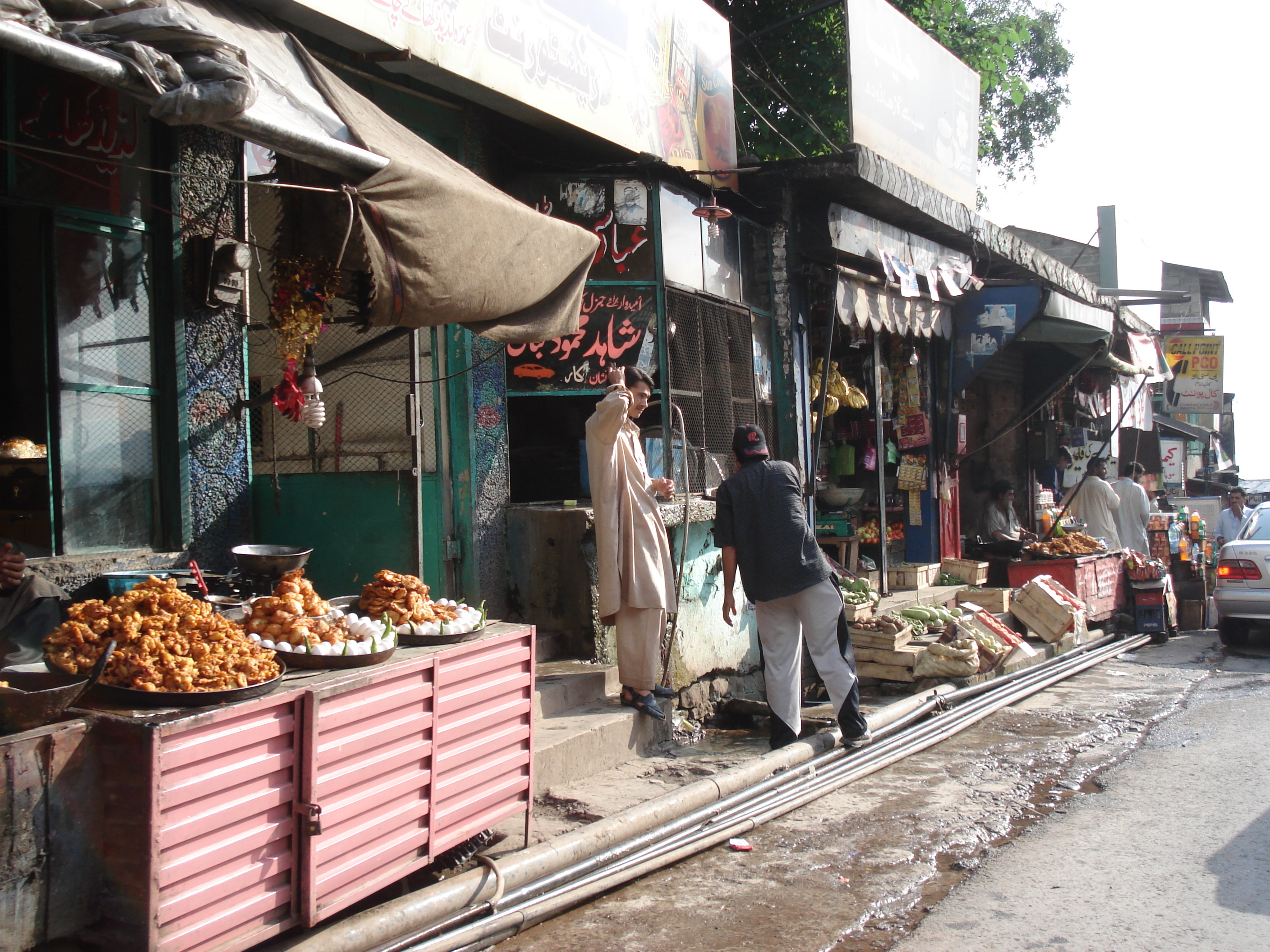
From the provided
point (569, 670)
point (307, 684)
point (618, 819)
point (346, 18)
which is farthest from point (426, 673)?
point (346, 18)

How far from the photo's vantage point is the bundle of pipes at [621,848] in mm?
3484

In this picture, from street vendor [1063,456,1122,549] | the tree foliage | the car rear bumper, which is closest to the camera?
the car rear bumper

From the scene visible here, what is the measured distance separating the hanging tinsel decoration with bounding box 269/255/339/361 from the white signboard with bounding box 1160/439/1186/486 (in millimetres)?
21843

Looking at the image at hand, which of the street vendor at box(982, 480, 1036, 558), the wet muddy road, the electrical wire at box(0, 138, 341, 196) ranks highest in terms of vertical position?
the electrical wire at box(0, 138, 341, 196)

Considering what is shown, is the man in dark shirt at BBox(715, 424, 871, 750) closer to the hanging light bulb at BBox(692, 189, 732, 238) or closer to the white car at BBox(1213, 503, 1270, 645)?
the hanging light bulb at BBox(692, 189, 732, 238)

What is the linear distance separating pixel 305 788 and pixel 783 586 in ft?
11.4

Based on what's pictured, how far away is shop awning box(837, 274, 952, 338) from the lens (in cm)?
976

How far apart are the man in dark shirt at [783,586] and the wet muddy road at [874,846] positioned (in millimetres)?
526

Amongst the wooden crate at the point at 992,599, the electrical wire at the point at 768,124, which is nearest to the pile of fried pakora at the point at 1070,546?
the wooden crate at the point at 992,599

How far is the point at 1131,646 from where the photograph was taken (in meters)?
10.7

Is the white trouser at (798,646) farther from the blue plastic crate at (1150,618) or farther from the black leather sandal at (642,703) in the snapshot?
the blue plastic crate at (1150,618)

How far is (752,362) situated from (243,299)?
4759mm

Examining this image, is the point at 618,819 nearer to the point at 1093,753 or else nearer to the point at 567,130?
the point at 1093,753

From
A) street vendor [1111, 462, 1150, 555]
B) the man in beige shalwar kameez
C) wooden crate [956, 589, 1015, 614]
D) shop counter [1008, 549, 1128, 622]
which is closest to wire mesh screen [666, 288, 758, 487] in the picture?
the man in beige shalwar kameez
